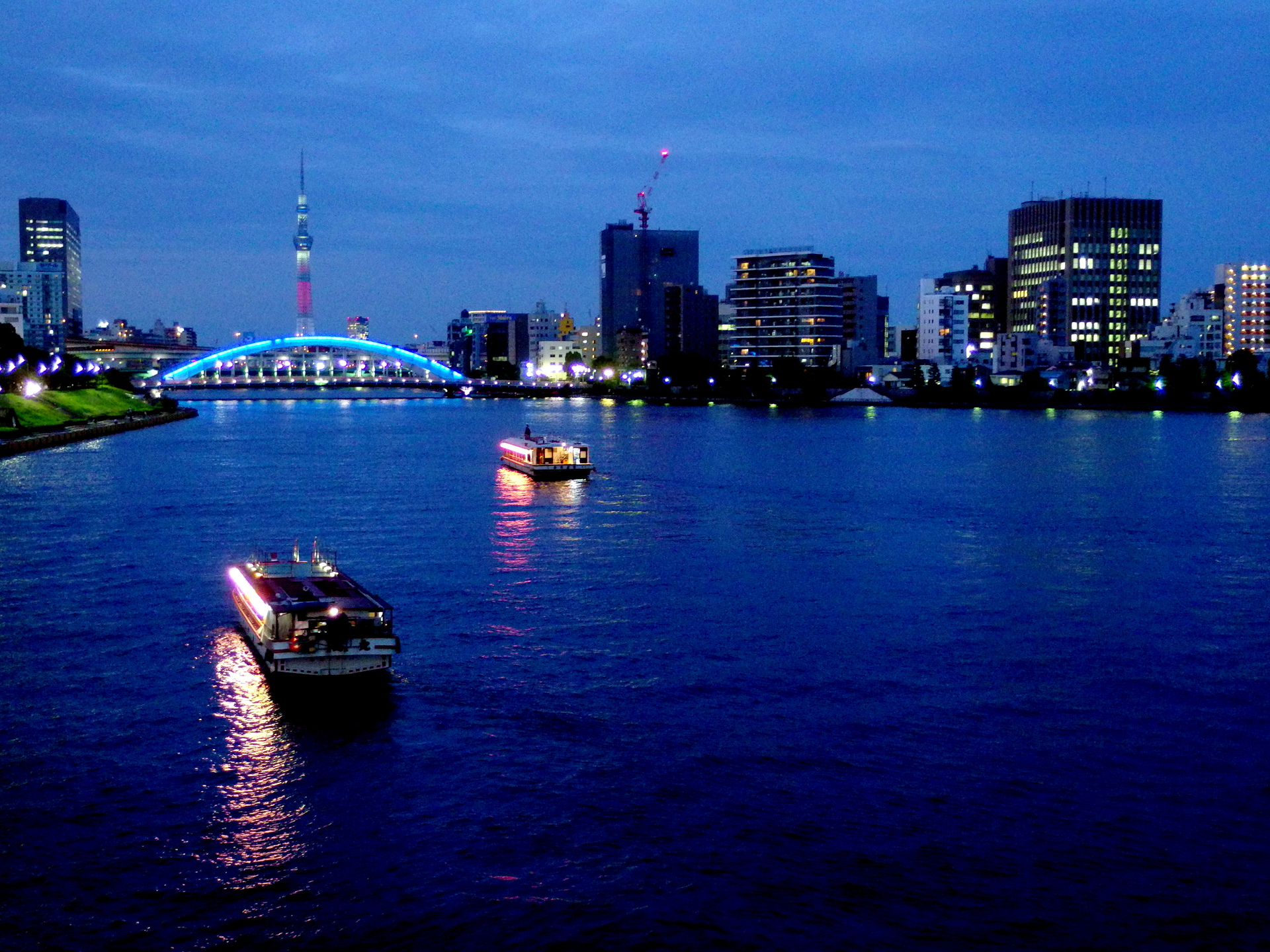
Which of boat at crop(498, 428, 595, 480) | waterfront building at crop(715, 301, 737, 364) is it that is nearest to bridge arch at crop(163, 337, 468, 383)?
waterfront building at crop(715, 301, 737, 364)

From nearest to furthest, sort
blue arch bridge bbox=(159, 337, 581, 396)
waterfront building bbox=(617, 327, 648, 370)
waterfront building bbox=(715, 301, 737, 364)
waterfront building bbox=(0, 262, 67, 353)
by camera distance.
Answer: blue arch bridge bbox=(159, 337, 581, 396)
waterfront building bbox=(0, 262, 67, 353)
waterfront building bbox=(715, 301, 737, 364)
waterfront building bbox=(617, 327, 648, 370)

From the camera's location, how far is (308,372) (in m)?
172

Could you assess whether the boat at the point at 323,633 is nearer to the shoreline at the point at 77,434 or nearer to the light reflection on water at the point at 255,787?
the light reflection on water at the point at 255,787

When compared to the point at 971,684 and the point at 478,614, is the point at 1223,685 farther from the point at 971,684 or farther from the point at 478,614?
the point at 478,614

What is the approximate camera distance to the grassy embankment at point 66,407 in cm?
6329

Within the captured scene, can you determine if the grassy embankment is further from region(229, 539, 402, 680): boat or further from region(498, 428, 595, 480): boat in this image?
region(229, 539, 402, 680): boat

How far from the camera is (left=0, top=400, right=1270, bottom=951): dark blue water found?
10547mm

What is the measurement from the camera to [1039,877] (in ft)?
36.5

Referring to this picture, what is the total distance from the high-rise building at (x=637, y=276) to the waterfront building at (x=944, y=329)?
204ft

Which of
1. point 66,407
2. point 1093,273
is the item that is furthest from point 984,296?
point 66,407

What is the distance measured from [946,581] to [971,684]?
7662 mm

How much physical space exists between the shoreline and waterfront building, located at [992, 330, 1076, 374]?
7888cm

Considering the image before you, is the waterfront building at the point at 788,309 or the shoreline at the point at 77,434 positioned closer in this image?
the shoreline at the point at 77,434

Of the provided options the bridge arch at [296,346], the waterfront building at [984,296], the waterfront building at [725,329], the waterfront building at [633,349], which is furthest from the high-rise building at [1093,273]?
the bridge arch at [296,346]
